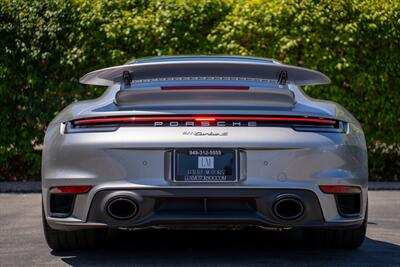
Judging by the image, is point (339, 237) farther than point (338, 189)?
Yes

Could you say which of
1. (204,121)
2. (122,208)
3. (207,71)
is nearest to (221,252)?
(122,208)

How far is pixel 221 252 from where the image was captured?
701 centimetres

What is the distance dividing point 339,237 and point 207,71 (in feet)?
4.90

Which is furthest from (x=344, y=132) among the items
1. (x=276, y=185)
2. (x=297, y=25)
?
(x=297, y=25)

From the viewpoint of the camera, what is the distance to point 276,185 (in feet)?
20.3

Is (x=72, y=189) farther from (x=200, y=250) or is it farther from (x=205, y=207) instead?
(x=200, y=250)

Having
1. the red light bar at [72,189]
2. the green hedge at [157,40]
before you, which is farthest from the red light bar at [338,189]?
the green hedge at [157,40]

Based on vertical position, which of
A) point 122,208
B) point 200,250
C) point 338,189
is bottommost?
point 200,250

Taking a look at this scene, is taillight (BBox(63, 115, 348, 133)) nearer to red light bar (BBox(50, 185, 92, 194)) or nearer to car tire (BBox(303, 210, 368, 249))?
red light bar (BBox(50, 185, 92, 194))

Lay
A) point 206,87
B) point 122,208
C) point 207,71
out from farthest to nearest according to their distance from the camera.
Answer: point 207,71, point 206,87, point 122,208

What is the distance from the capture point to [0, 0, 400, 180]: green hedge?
40.8 ft

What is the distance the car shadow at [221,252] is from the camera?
6625 millimetres

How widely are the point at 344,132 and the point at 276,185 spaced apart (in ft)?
2.07

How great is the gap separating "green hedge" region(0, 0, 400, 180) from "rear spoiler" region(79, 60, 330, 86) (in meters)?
5.14
